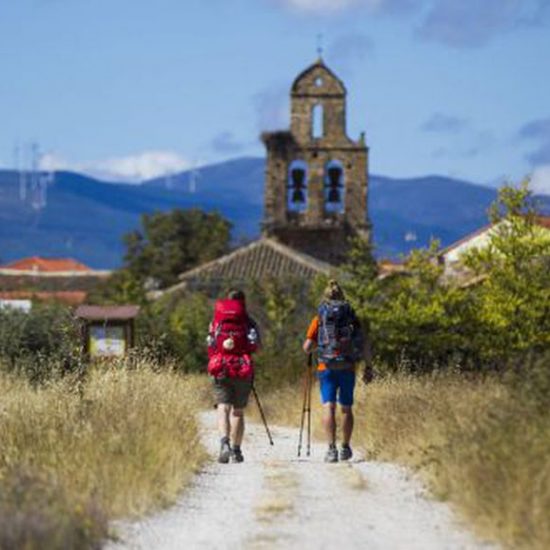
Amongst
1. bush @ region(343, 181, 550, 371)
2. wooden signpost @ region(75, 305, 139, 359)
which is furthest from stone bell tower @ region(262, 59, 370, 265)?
wooden signpost @ region(75, 305, 139, 359)

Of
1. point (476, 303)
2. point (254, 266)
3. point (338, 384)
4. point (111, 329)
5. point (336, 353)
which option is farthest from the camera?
point (254, 266)

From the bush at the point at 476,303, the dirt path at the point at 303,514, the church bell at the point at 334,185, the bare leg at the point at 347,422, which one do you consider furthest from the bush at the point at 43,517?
the church bell at the point at 334,185

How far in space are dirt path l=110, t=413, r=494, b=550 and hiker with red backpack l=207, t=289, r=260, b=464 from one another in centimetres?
79

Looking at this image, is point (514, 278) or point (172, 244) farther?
point (172, 244)

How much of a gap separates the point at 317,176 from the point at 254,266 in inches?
471

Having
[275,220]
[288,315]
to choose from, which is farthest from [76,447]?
[275,220]

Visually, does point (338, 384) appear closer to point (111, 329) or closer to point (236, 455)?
point (236, 455)

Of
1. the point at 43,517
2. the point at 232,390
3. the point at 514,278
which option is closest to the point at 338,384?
the point at 232,390

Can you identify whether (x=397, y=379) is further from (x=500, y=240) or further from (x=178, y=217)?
(x=178, y=217)

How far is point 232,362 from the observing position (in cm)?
1900

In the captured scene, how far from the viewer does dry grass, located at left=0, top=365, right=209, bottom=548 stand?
14289 mm

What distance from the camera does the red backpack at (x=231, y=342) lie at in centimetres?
1891

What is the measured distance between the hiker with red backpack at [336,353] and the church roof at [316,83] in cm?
7443

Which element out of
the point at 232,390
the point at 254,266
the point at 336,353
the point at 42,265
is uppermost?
the point at 42,265
